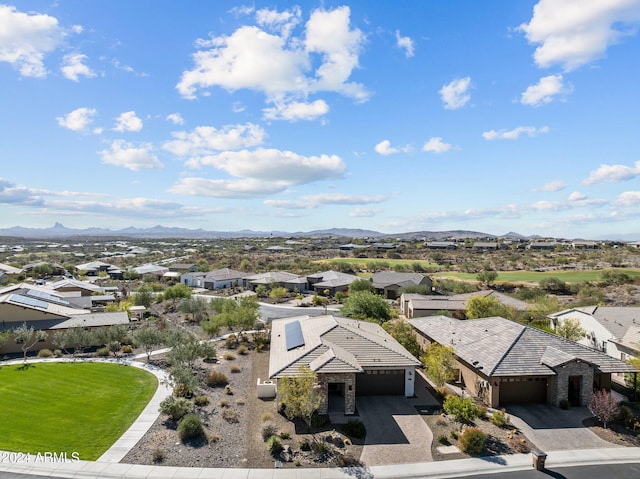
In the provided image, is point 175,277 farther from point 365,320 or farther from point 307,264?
point 365,320

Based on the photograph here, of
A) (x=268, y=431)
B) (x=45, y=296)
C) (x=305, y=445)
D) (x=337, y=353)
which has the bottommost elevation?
(x=305, y=445)

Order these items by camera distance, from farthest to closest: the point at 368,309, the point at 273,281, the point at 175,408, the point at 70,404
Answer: the point at 273,281, the point at 368,309, the point at 70,404, the point at 175,408

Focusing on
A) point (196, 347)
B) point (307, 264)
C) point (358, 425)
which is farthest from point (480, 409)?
point (307, 264)

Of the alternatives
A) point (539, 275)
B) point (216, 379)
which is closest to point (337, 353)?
point (216, 379)

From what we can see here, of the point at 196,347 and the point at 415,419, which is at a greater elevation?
the point at 196,347

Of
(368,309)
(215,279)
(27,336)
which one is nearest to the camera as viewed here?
(27,336)

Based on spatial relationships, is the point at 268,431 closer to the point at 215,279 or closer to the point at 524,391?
the point at 524,391

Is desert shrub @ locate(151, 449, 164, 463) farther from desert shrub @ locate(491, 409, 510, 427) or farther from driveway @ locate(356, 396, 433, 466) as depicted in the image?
desert shrub @ locate(491, 409, 510, 427)
